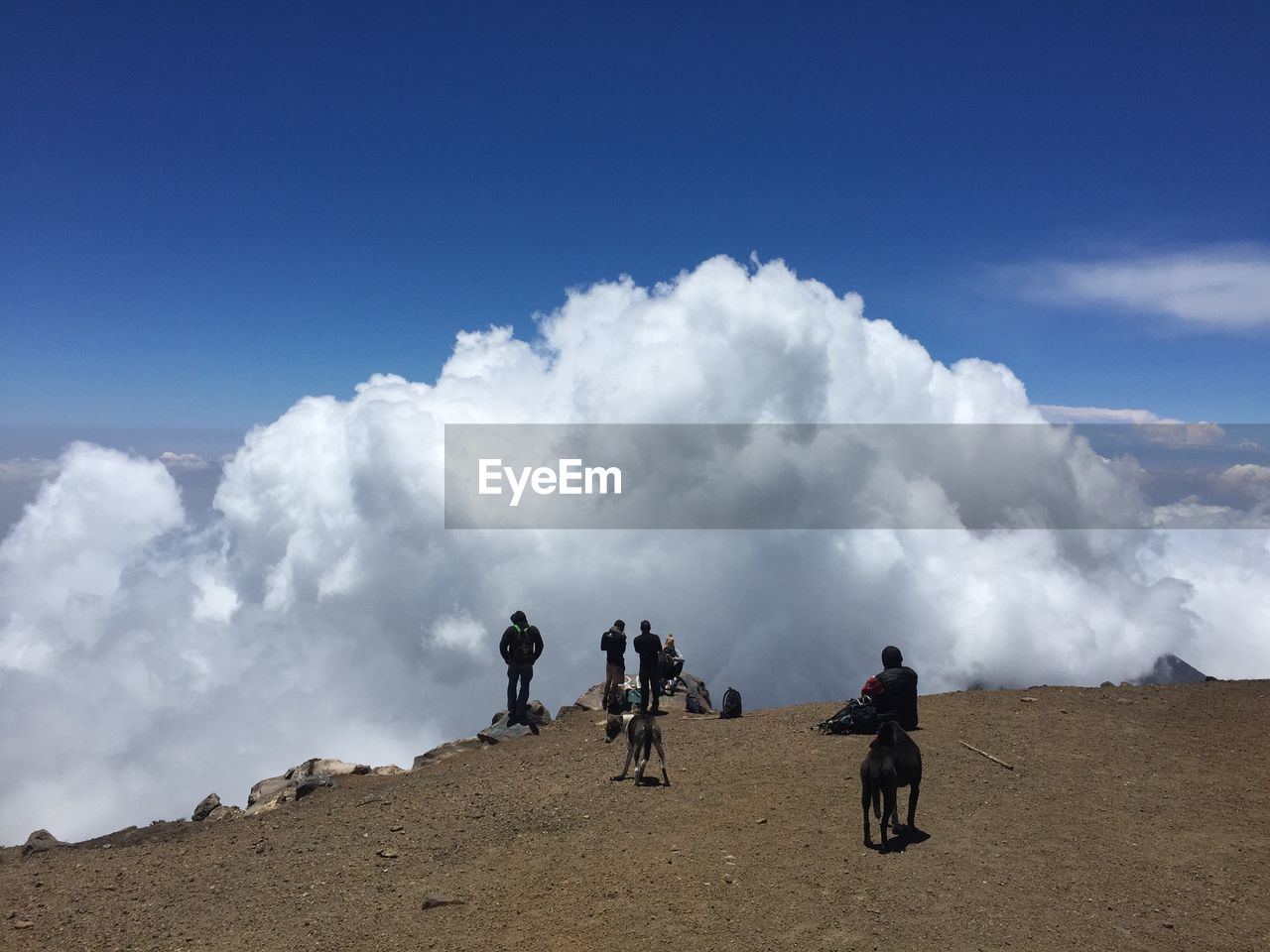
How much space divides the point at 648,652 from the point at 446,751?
5.14 m

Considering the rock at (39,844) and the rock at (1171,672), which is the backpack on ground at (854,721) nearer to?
the rock at (39,844)

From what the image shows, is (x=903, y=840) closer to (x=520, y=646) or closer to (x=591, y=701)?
(x=520, y=646)

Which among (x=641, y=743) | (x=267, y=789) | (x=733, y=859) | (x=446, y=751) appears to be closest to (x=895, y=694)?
(x=733, y=859)

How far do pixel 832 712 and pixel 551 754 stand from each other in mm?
6693

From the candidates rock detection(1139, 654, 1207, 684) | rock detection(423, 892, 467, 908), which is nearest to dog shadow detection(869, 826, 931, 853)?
rock detection(423, 892, 467, 908)

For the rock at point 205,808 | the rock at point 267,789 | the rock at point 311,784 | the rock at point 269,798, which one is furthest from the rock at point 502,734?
the rock at point 205,808

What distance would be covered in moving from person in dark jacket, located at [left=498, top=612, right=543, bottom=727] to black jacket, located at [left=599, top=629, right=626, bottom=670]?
1.59 meters

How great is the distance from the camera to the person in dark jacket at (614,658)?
1975 cm

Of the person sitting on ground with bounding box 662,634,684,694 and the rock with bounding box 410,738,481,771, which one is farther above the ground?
the person sitting on ground with bounding box 662,634,684,694

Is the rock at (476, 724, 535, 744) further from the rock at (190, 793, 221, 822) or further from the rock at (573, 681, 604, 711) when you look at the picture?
the rock at (190, 793, 221, 822)

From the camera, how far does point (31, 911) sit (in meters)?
10.4

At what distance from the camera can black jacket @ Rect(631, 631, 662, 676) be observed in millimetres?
18734

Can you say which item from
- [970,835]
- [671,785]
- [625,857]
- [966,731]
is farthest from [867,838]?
[966,731]

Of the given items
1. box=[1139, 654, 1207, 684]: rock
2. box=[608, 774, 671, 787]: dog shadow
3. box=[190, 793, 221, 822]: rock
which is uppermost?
box=[608, 774, 671, 787]: dog shadow
